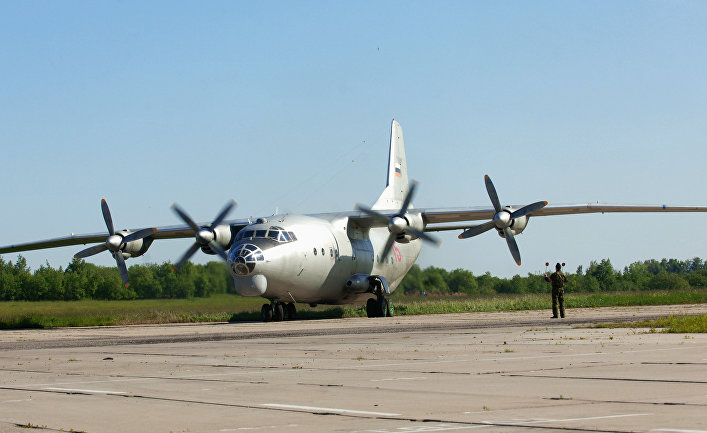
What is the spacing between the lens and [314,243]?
104 feet

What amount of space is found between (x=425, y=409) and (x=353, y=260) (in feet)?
91.9

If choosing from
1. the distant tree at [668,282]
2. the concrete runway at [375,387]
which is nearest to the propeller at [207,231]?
the concrete runway at [375,387]

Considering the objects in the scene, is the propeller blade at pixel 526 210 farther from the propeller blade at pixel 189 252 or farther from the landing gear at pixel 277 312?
the propeller blade at pixel 189 252

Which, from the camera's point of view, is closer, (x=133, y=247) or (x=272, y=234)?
(x=272, y=234)

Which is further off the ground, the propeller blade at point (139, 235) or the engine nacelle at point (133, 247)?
the propeller blade at point (139, 235)

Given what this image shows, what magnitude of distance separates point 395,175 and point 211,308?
13091 millimetres

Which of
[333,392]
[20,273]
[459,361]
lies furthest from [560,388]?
[20,273]

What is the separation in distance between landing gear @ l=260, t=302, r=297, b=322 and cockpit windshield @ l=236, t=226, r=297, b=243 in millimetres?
3199

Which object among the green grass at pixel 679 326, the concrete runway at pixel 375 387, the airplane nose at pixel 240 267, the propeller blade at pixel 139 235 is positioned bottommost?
the green grass at pixel 679 326

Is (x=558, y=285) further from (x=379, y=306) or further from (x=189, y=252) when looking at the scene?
(x=189, y=252)

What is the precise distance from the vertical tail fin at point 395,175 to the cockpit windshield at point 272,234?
10.3 m

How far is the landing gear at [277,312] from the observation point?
1251 inches

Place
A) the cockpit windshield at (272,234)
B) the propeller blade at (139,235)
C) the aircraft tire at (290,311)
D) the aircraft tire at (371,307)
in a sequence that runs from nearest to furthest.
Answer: the cockpit windshield at (272,234), the propeller blade at (139,235), the aircraft tire at (290,311), the aircraft tire at (371,307)

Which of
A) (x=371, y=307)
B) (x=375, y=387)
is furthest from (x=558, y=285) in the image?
(x=375, y=387)
